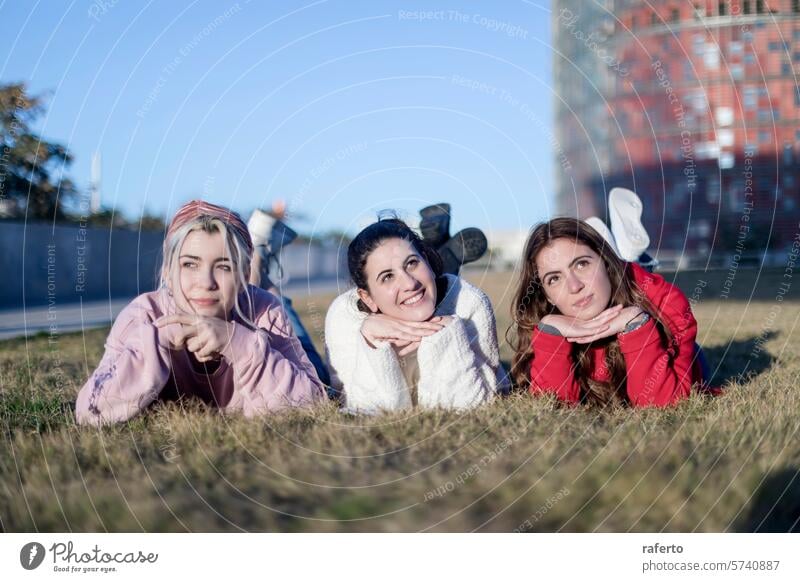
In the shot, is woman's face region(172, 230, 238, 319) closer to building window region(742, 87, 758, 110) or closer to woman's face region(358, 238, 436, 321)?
woman's face region(358, 238, 436, 321)

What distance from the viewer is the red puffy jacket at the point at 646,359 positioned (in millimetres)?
→ 2625

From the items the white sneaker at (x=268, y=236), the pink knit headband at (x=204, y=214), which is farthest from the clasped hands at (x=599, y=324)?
the white sneaker at (x=268, y=236)

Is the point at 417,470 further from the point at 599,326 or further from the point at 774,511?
the point at 599,326

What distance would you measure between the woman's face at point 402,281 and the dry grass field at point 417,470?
360 millimetres

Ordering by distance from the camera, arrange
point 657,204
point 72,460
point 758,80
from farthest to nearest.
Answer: point 657,204
point 758,80
point 72,460

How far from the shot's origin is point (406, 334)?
262 cm

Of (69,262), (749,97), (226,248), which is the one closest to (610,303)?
(226,248)

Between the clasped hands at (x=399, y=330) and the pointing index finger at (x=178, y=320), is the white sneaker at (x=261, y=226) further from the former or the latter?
the pointing index finger at (x=178, y=320)

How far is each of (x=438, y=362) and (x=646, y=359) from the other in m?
0.62
